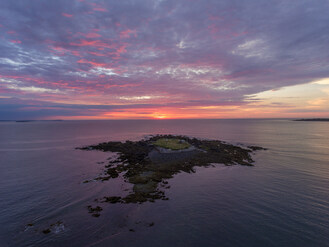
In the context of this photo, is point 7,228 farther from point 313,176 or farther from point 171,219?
point 313,176

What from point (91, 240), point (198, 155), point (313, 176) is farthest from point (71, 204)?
A: point (313, 176)

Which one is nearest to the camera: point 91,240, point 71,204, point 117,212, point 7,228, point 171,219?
point 91,240

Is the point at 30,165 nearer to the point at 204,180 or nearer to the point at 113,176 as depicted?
the point at 113,176

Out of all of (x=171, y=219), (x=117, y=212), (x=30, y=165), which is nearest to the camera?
(x=171, y=219)

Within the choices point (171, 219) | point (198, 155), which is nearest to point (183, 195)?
point (171, 219)

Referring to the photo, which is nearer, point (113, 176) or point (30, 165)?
point (113, 176)

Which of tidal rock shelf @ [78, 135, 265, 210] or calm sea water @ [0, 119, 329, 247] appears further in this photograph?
tidal rock shelf @ [78, 135, 265, 210]

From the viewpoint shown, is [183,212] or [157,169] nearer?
[183,212]

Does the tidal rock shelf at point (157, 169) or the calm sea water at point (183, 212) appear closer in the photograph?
the calm sea water at point (183, 212)

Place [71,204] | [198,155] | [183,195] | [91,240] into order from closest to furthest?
1. [91,240]
2. [71,204]
3. [183,195]
4. [198,155]
